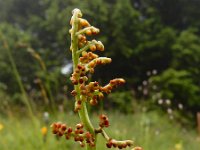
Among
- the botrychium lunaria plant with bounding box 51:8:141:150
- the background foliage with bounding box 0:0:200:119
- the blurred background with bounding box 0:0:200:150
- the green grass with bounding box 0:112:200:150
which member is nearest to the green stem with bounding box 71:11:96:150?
the botrychium lunaria plant with bounding box 51:8:141:150

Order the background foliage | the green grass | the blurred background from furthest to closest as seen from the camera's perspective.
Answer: the background foliage
the blurred background
the green grass

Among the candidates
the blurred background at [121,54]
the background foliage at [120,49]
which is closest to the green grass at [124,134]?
the blurred background at [121,54]

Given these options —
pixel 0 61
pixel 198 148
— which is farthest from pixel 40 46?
pixel 198 148

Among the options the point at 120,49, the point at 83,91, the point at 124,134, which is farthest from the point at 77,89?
the point at 120,49

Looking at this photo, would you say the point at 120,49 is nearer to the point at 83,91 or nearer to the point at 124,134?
the point at 124,134

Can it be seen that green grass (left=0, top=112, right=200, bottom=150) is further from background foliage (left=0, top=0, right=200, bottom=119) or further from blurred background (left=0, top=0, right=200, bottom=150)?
background foliage (left=0, top=0, right=200, bottom=119)

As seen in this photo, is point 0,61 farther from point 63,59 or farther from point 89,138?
point 89,138

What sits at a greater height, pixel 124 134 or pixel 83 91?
pixel 124 134

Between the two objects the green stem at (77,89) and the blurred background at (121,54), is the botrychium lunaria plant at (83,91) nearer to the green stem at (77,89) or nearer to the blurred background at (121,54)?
the green stem at (77,89)
